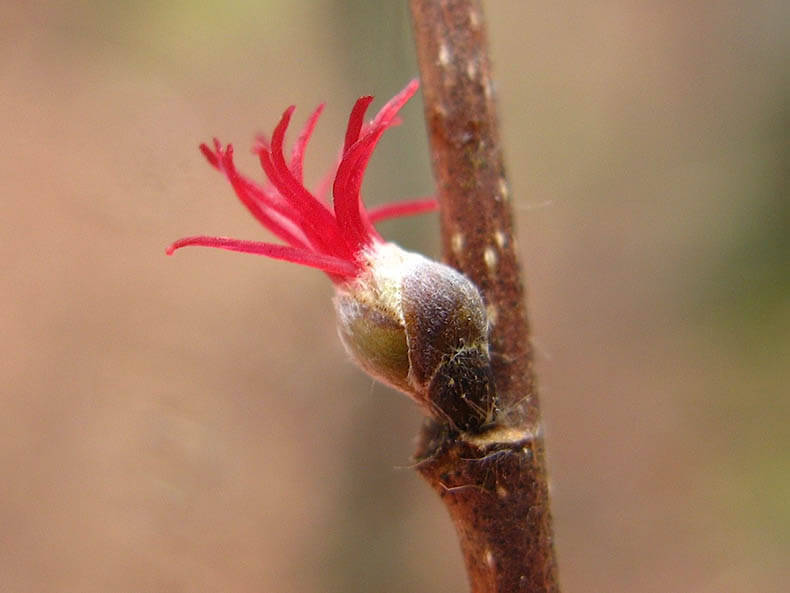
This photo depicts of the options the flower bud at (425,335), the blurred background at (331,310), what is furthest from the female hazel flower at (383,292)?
the blurred background at (331,310)

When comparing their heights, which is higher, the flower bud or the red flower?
the red flower

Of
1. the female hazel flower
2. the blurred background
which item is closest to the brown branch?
the female hazel flower

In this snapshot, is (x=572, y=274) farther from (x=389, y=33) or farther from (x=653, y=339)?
(x=389, y=33)

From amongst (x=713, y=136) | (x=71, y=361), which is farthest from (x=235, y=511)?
(x=713, y=136)

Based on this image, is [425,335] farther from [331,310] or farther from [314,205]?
[331,310]

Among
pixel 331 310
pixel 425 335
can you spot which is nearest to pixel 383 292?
pixel 425 335

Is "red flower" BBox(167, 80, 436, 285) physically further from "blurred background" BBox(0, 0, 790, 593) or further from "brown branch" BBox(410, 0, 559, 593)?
"blurred background" BBox(0, 0, 790, 593)
